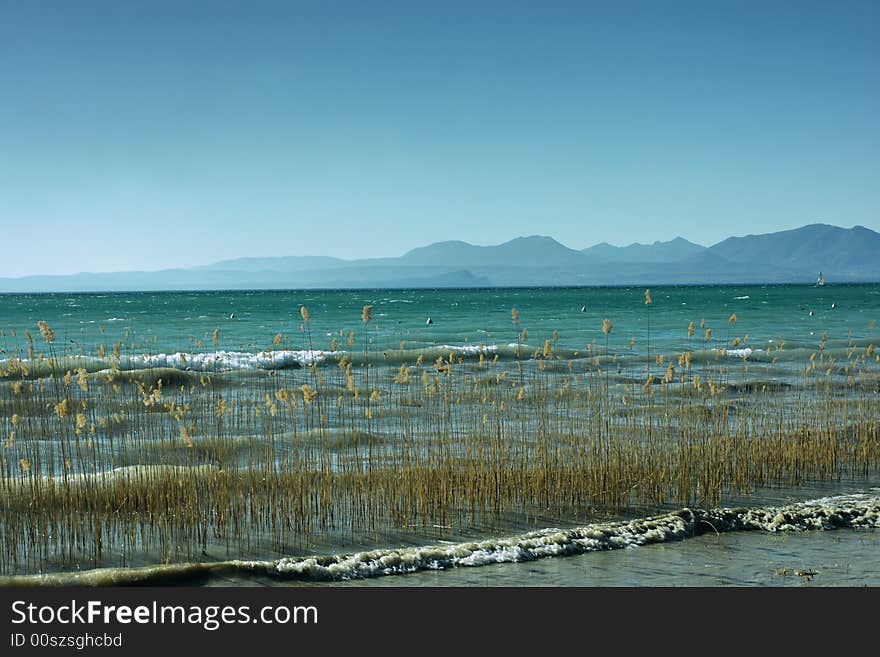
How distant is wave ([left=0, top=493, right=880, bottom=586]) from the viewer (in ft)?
22.1

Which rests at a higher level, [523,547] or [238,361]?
[238,361]

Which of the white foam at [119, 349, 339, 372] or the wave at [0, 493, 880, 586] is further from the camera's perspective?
the white foam at [119, 349, 339, 372]

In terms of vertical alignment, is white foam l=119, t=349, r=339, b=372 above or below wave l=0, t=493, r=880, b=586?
above

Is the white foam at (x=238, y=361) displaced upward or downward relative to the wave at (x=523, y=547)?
upward

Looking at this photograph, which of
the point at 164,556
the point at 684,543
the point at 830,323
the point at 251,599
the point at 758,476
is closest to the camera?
the point at 251,599

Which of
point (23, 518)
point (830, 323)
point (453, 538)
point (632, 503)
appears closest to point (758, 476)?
point (632, 503)

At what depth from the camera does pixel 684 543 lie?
786 centimetres

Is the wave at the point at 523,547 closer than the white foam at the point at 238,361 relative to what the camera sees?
Yes

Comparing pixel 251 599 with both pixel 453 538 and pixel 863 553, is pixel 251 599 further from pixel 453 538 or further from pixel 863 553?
pixel 863 553

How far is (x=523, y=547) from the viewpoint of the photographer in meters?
7.55

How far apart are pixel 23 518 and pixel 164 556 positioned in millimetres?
1610

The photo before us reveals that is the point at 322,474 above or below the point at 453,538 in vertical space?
above

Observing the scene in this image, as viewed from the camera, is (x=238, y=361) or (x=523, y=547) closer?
(x=523, y=547)

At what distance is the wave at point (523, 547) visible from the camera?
6734 millimetres
